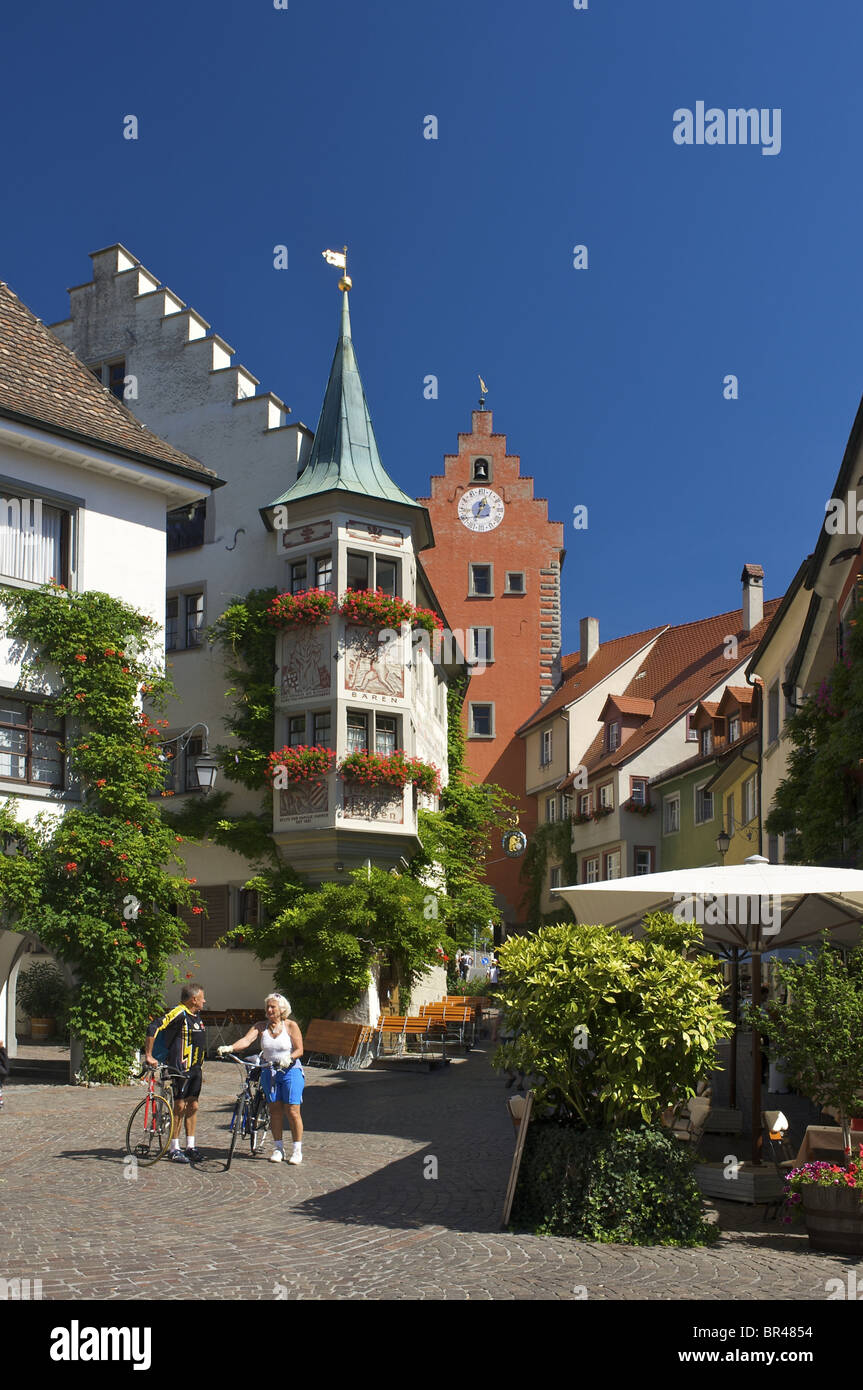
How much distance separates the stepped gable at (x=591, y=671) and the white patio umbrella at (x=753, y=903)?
38356 millimetres

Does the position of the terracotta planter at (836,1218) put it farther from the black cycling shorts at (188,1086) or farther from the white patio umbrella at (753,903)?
the black cycling shorts at (188,1086)

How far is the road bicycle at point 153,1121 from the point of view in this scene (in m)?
13.8

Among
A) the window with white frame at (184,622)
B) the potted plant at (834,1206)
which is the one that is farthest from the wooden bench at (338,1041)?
the potted plant at (834,1206)

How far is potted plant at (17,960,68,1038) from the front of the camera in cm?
2959

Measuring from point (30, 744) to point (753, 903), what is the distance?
42.6 feet

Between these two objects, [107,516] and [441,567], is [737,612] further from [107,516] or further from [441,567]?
[107,516]

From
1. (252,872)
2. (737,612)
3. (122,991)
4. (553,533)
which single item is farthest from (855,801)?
(553,533)

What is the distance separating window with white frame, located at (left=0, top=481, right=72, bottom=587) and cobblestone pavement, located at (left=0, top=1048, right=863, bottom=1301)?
894 cm

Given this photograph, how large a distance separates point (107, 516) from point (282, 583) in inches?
296

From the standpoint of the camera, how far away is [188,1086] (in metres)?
13.8

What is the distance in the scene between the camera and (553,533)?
53.0 metres

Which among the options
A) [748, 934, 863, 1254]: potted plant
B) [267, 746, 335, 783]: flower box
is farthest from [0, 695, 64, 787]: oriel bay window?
[748, 934, 863, 1254]: potted plant

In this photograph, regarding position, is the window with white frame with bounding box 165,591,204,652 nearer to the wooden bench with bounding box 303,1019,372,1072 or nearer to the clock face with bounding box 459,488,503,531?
the wooden bench with bounding box 303,1019,372,1072

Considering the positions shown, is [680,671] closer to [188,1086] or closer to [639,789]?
[639,789]
